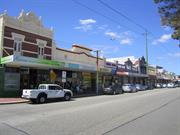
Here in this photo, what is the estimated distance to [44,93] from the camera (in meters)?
26.1

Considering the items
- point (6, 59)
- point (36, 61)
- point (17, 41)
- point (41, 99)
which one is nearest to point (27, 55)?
point (17, 41)

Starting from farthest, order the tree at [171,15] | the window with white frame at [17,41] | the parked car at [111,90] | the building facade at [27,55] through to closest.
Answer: the parked car at [111,90], the window with white frame at [17,41], the building facade at [27,55], the tree at [171,15]

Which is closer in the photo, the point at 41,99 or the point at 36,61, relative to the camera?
the point at 41,99

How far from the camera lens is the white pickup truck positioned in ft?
82.5

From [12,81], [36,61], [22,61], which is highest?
[36,61]

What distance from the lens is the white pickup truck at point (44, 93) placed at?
25.2m

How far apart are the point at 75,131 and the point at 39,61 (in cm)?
1985

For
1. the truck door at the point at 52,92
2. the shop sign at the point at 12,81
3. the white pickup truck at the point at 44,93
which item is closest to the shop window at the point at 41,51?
the shop sign at the point at 12,81

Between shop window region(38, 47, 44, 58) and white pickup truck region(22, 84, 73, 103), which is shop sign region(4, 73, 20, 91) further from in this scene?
white pickup truck region(22, 84, 73, 103)

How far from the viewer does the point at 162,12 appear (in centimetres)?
1936

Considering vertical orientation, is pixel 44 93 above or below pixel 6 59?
below

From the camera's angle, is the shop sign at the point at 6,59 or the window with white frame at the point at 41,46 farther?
the window with white frame at the point at 41,46

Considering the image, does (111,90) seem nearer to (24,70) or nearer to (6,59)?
(24,70)

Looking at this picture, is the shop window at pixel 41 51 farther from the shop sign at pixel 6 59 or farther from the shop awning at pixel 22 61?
the shop sign at pixel 6 59
